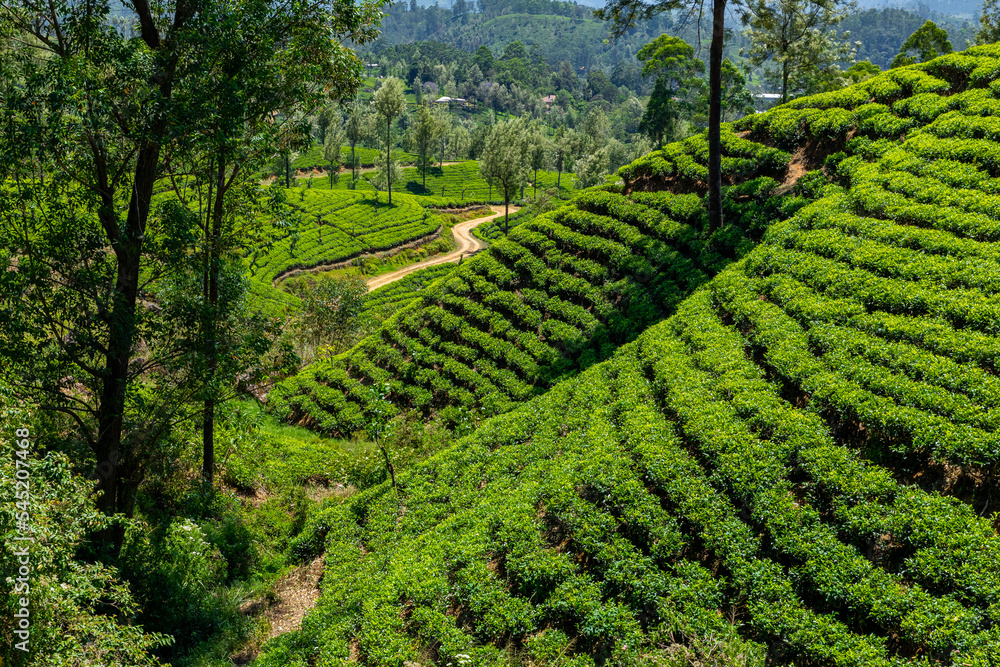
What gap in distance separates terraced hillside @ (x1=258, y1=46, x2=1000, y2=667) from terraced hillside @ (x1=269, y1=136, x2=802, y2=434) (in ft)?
8.14

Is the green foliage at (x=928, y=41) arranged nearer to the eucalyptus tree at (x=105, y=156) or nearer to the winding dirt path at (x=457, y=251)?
the eucalyptus tree at (x=105, y=156)

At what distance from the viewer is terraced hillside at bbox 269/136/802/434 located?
21609 millimetres

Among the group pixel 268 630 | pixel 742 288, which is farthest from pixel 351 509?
pixel 742 288

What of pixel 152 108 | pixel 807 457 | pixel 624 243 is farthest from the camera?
pixel 624 243

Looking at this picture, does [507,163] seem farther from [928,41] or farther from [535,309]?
[535,309]

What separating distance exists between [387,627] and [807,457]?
9.67 metres

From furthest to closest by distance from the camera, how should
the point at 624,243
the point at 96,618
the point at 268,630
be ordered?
the point at 624,243 → the point at 268,630 → the point at 96,618

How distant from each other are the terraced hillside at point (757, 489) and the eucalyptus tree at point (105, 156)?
829 centimetres

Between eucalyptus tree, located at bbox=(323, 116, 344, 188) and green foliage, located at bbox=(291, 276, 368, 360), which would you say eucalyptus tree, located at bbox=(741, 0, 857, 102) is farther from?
eucalyptus tree, located at bbox=(323, 116, 344, 188)

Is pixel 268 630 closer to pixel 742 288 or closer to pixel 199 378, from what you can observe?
pixel 199 378

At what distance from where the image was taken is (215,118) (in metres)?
13.6

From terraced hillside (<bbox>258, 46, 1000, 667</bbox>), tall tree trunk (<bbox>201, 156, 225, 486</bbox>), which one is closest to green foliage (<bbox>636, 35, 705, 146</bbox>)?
terraced hillside (<bbox>258, 46, 1000, 667</bbox>)

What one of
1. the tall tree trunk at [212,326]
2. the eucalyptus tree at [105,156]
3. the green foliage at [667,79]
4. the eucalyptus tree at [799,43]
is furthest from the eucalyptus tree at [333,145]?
the eucalyptus tree at [105,156]

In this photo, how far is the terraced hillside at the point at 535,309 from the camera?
21609 millimetres
